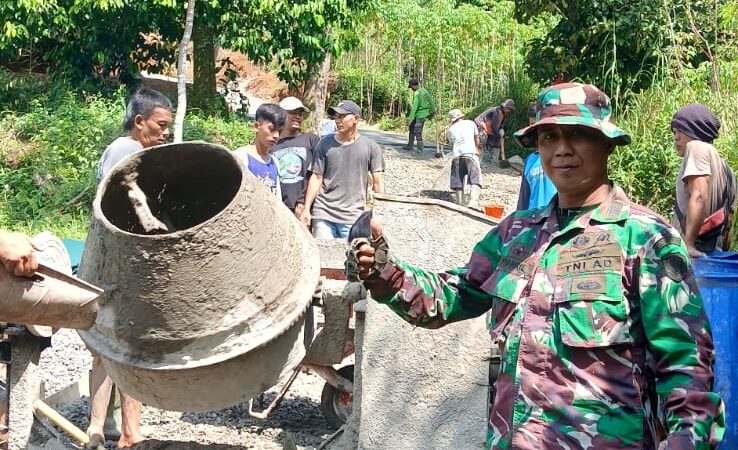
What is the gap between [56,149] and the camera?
→ 1135 cm

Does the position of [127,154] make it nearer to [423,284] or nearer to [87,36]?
[423,284]

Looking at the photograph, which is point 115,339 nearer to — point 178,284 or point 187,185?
point 178,284

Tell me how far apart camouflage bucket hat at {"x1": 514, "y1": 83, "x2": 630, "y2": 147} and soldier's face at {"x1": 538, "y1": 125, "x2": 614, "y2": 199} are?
3 centimetres

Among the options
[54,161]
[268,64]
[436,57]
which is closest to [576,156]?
[54,161]

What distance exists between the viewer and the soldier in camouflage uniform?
2168 millimetres

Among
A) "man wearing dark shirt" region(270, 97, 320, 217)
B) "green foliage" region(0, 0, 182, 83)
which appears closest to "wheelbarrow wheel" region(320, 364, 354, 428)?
Answer: "man wearing dark shirt" region(270, 97, 320, 217)

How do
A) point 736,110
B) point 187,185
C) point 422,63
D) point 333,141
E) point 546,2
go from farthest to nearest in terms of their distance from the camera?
point 422,63
point 546,2
point 736,110
point 333,141
point 187,185

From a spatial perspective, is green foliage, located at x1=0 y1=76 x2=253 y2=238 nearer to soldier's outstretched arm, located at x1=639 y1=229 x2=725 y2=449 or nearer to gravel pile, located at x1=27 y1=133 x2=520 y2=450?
gravel pile, located at x1=27 y1=133 x2=520 y2=450

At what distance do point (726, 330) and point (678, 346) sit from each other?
75.6 inches

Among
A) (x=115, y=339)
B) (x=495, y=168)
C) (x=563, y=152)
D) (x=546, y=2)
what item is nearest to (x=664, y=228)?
(x=563, y=152)

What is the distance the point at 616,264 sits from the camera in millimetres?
2262

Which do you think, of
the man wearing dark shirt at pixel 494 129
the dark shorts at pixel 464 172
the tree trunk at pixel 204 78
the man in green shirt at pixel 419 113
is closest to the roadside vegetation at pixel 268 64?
the tree trunk at pixel 204 78

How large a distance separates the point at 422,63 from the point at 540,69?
29.6ft

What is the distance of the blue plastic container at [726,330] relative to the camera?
3889mm
